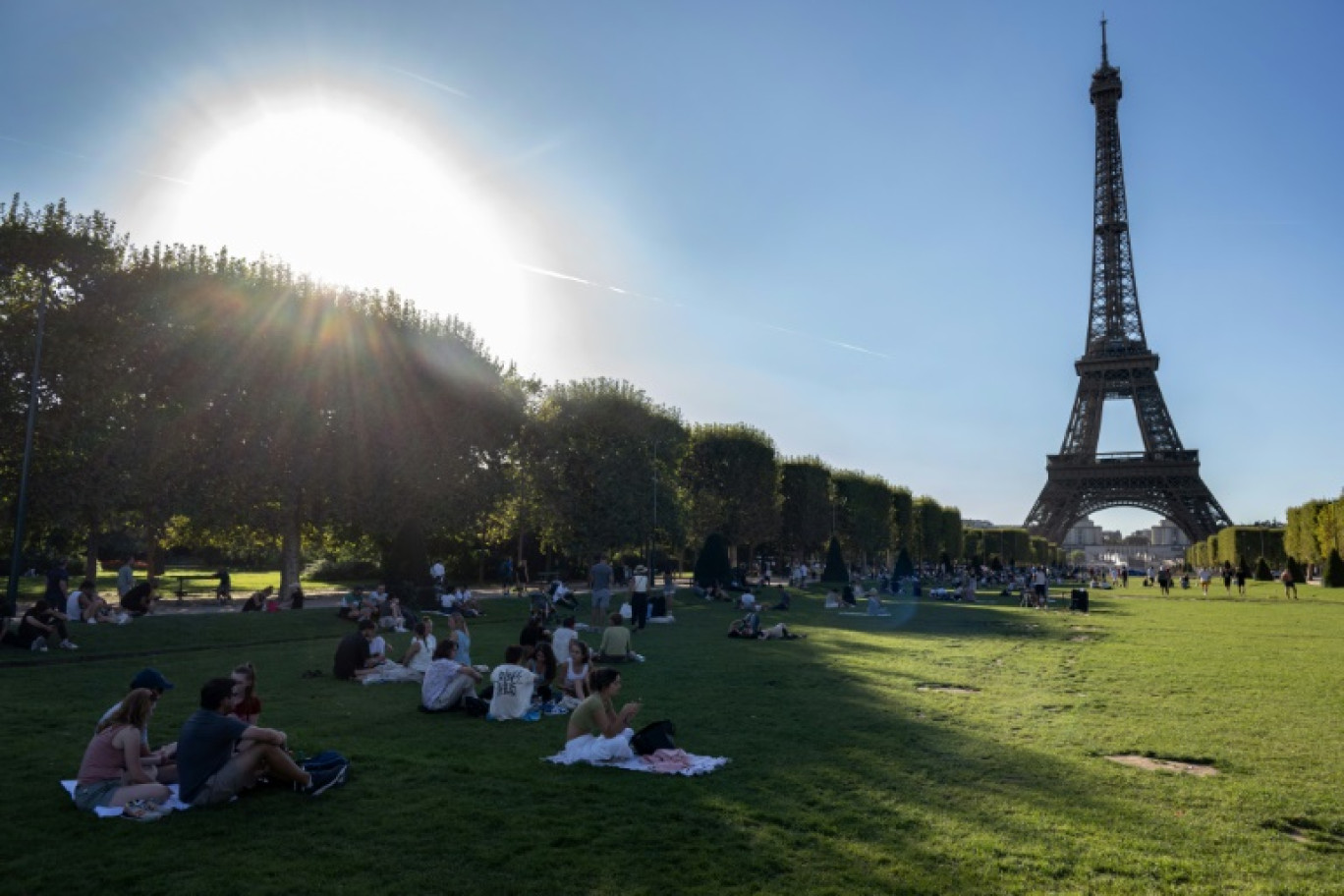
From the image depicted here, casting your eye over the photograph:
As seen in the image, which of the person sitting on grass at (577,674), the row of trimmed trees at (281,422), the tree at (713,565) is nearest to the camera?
the person sitting on grass at (577,674)

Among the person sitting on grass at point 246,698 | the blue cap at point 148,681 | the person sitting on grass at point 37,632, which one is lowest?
the person sitting on grass at point 37,632

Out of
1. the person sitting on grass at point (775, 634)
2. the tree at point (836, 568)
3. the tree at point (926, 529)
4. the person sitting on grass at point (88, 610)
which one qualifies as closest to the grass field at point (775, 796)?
the person sitting on grass at point (88, 610)

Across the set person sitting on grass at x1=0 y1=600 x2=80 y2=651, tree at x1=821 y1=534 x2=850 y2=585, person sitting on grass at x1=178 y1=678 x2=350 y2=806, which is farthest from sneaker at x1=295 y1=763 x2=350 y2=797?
tree at x1=821 y1=534 x2=850 y2=585

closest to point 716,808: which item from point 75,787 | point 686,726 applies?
point 686,726

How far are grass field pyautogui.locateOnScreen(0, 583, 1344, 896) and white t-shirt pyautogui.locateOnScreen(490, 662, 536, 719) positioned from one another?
39cm

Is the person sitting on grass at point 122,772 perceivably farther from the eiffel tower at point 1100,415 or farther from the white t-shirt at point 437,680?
the eiffel tower at point 1100,415

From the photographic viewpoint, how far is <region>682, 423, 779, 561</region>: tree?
6425 cm

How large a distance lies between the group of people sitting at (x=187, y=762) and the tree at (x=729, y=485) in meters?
55.4

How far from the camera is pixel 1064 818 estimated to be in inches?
304

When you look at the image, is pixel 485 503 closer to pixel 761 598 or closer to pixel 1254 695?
pixel 761 598

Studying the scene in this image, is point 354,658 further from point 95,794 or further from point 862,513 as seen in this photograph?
point 862,513

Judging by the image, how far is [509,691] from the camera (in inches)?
490

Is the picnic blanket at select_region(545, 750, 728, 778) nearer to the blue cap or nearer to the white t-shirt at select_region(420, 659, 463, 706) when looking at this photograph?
the white t-shirt at select_region(420, 659, 463, 706)

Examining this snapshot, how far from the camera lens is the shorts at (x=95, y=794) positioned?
7703 millimetres
